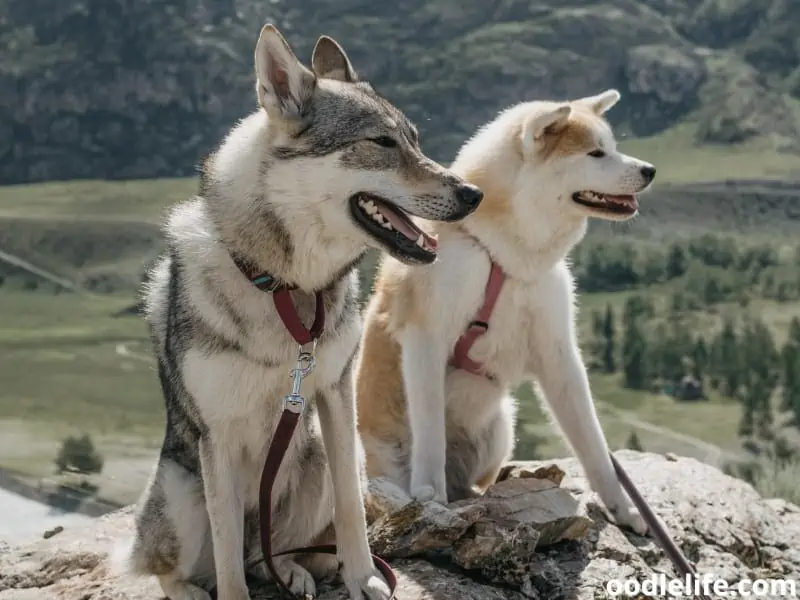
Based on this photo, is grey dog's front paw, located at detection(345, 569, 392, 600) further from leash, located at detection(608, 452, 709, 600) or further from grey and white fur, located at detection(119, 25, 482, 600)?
leash, located at detection(608, 452, 709, 600)

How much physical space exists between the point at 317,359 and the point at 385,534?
1.53 metres

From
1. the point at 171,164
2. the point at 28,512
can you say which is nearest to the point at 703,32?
the point at 171,164

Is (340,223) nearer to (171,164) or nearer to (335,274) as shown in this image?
(335,274)

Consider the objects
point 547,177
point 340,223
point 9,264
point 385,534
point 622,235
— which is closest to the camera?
point 340,223

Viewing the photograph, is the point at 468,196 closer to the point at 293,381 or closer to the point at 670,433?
the point at 293,381

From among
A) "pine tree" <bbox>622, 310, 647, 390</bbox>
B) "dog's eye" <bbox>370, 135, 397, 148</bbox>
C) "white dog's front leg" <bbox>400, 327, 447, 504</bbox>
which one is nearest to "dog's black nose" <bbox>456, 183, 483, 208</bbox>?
"dog's eye" <bbox>370, 135, 397, 148</bbox>

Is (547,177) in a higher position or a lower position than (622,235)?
higher

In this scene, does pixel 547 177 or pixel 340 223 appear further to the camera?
pixel 547 177

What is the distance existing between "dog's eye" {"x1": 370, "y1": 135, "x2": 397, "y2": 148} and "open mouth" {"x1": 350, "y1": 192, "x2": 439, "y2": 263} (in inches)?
12.2

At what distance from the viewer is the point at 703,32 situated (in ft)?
522

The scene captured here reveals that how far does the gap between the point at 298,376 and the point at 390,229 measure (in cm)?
88

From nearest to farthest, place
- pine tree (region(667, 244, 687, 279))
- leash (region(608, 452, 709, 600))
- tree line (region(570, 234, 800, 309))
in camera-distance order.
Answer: leash (region(608, 452, 709, 600))
tree line (region(570, 234, 800, 309))
pine tree (region(667, 244, 687, 279))

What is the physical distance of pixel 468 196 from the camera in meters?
5.04

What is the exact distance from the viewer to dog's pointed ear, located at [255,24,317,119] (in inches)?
194
